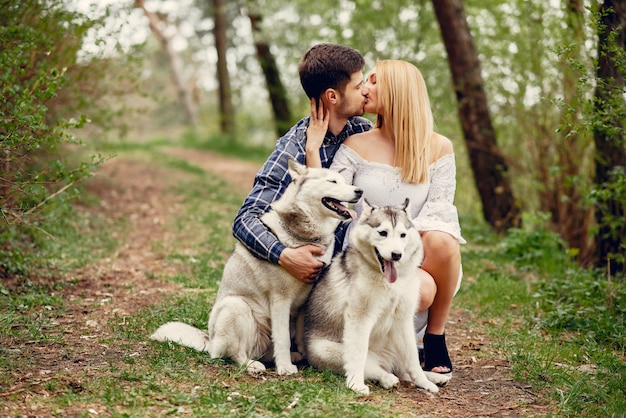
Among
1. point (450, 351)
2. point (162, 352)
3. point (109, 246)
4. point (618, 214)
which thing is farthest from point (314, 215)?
point (109, 246)

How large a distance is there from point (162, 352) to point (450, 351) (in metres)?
2.08

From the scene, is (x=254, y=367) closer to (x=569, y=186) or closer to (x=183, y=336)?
(x=183, y=336)

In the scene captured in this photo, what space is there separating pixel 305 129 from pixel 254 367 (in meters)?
1.61

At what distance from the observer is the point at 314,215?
12.9ft

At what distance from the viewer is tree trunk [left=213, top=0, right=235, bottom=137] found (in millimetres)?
20281

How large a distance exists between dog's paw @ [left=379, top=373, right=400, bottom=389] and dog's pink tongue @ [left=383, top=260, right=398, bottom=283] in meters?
0.65

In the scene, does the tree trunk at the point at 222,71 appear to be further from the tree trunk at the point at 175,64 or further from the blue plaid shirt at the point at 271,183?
the blue plaid shirt at the point at 271,183

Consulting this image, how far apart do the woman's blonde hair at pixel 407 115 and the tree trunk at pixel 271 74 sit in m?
12.4

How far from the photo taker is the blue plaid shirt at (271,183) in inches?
156

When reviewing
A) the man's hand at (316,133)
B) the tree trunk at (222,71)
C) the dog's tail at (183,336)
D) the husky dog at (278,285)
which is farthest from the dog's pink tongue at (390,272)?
the tree trunk at (222,71)

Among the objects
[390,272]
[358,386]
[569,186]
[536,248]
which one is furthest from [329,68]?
[536,248]

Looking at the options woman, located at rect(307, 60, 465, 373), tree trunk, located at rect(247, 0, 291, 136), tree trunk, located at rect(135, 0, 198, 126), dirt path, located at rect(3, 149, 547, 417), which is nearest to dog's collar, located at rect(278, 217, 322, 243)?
woman, located at rect(307, 60, 465, 373)

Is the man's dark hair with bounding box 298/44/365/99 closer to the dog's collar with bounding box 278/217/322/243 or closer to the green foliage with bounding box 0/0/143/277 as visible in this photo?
the dog's collar with bounding box 278/217/322/243

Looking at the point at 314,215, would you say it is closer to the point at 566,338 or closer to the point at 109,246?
the point at 566,338
